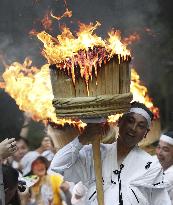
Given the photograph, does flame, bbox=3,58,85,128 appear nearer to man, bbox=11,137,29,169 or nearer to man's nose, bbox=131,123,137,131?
man, bbox=11,137,29,169

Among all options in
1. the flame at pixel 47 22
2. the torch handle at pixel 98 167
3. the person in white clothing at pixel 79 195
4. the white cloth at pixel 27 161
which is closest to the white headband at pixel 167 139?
the person in white clothing at pixel 79 195

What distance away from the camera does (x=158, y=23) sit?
12.6 m

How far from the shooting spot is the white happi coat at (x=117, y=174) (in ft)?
14.1

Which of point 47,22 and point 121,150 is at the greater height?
point 47,22

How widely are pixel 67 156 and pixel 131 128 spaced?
0.57 meters

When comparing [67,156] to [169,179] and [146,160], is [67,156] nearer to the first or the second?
[146,160]

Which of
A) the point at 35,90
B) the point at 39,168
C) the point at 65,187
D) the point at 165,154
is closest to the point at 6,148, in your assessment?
the point at 165,154

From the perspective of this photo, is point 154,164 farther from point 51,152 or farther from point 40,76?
point 51,152

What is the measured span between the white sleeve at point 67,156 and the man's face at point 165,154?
75.6 inches

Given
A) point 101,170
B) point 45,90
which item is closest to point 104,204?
point 101,170

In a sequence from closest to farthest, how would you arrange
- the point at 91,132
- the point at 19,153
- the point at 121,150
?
the point at 91,132 → the point at 121,150 → the point at 19,153

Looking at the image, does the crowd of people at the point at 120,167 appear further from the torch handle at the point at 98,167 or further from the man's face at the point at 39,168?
the man's face at the point at 39,168

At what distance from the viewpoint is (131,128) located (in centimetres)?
436

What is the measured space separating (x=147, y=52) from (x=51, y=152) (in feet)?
17.6
